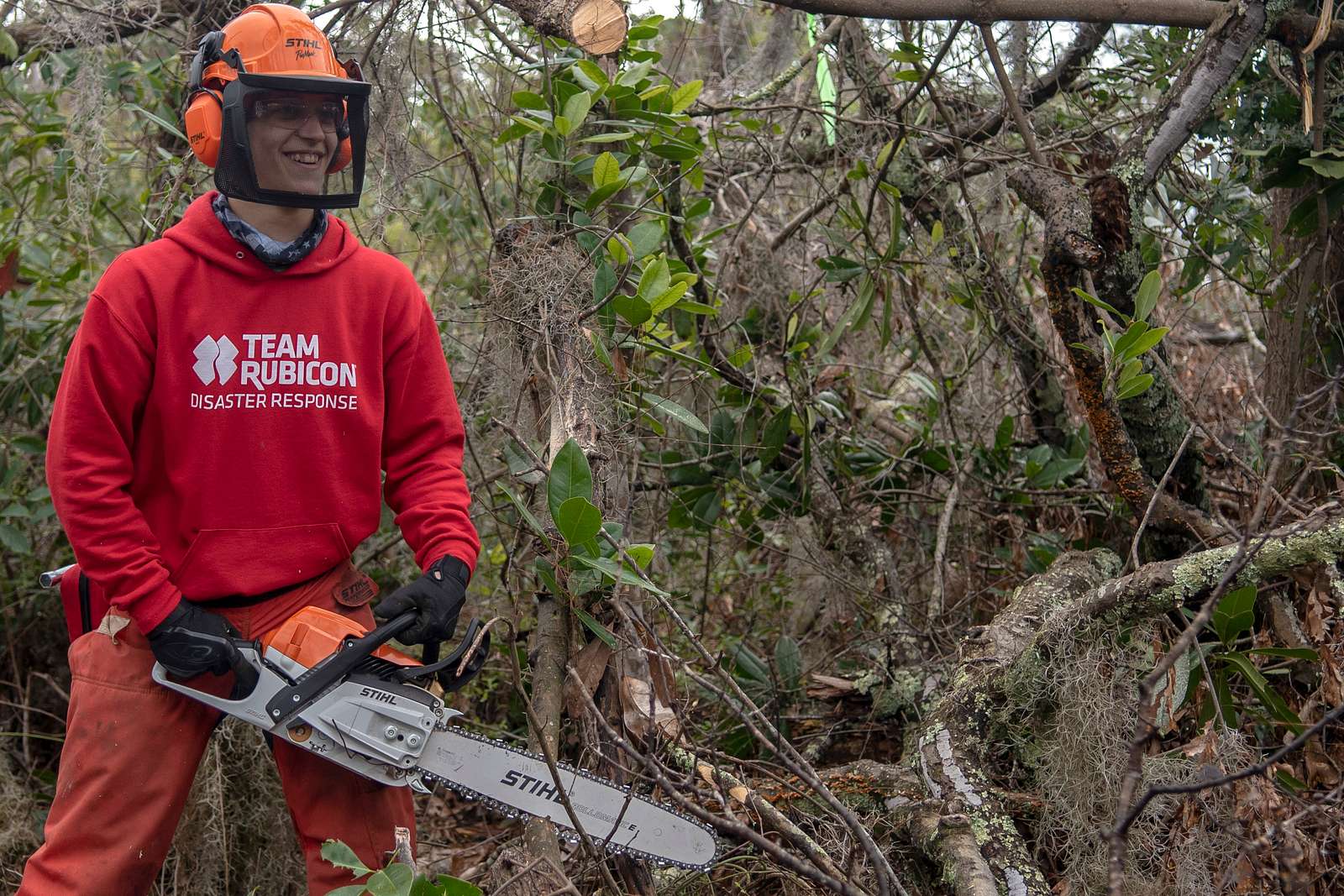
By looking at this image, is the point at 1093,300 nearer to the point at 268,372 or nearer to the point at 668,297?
the point at 668,297

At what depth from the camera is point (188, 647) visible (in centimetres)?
212

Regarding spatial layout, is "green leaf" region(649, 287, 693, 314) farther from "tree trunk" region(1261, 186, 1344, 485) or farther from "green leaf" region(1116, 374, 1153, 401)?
"tree trunk" region(1261, 186, 1344, 485)

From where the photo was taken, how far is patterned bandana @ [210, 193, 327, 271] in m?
2.30

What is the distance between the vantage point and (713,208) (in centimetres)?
443

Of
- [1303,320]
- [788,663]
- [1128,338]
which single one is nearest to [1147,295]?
[1128,338]

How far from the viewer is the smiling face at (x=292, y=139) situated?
229cm

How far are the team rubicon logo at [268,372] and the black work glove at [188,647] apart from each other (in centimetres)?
45

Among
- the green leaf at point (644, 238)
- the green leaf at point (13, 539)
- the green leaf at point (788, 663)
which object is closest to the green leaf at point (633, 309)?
the green leaf at point (644, 238)

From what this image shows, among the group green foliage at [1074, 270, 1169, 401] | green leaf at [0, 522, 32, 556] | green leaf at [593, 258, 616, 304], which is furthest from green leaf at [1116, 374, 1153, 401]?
green leaf at [0, 522, 32, 556]

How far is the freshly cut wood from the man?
0.73 metres

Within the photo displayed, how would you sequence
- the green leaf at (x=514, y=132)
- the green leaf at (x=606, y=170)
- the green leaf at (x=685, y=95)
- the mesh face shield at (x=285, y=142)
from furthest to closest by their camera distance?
the green leaf at (x=685, y=95) → the green leaf at (x=514, y=132) → the green leaf at (x=606, y=170) → the mesh face shield at (x=285, y=142)

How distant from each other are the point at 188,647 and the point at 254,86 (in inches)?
44.8

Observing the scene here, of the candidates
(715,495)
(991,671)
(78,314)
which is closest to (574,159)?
(715,495)

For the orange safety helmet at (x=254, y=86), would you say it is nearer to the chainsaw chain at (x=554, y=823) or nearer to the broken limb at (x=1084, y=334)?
the chainsaw chain at (x=554, y=823)
